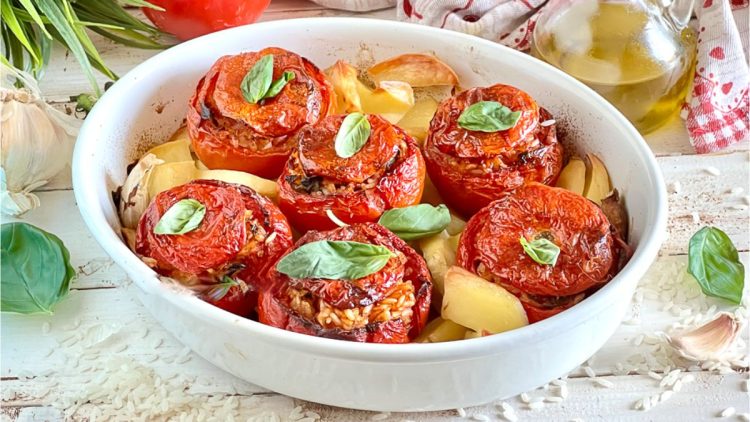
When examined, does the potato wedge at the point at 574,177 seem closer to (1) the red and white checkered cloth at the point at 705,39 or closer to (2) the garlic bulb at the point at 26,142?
(1) the red and white checkered cloth at the point at 705,39

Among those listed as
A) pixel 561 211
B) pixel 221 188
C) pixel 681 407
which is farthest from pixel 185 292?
pixel 681 407

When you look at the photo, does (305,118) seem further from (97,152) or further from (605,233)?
(605,233)

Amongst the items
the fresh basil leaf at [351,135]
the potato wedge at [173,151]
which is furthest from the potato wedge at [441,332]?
the potato wedge at [173,151]

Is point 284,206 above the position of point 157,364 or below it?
above

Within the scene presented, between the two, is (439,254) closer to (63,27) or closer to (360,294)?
(360,294)

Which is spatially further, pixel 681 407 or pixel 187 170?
pixel 187 170

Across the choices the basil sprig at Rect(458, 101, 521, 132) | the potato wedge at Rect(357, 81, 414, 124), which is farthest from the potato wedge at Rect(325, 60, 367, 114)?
the basil sprig at Rect(458, 101, 521, 132)

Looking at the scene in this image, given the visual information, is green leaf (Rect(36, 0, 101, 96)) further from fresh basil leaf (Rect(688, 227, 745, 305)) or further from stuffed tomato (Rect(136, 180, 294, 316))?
fresh basil leaf (Rect(688, 227, 745, 305))
